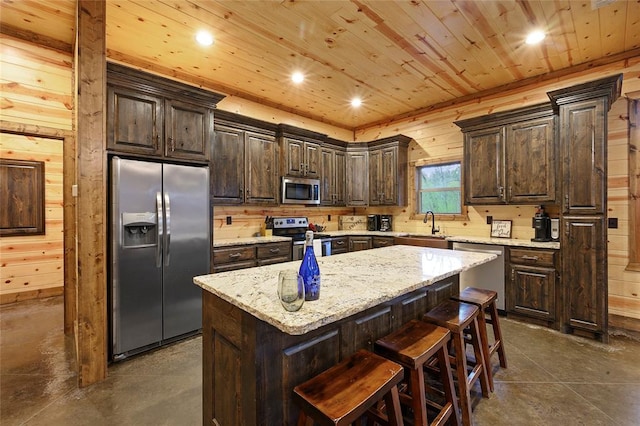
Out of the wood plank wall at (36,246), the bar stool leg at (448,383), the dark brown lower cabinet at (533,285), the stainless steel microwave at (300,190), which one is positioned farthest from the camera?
the stainless steel microwave at (300,190)

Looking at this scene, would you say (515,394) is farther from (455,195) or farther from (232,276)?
(455,195)

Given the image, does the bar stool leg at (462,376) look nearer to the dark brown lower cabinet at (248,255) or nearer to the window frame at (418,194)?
the dark brown lower cabinet at (248,255)

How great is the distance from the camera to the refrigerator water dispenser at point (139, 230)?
2.57 m

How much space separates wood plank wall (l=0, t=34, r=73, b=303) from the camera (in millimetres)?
3170

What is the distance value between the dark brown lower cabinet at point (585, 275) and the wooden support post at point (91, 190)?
14.2 feet

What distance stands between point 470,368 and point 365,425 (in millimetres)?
1103

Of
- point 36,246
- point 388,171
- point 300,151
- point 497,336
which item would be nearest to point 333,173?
point 300,151

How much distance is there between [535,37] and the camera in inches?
114

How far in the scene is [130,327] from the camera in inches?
102

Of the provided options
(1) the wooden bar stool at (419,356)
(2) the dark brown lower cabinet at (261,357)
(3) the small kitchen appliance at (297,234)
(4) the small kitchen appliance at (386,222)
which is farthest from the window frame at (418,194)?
(2) the dark brown lower cabinet at (261,357)

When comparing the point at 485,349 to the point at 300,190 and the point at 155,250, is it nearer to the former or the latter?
the point at 155,250

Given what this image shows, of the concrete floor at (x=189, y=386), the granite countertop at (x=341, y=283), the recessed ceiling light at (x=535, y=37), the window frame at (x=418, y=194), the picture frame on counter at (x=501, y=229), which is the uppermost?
the recessed ceiling light at (x=535, y=37)

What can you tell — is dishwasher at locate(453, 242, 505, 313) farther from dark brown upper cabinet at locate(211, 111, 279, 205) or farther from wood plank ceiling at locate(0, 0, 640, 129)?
dark brown upper cabinet at locate(211, 111, 279, 205)

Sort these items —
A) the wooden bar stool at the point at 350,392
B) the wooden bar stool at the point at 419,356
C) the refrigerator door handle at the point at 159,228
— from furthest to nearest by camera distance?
the refrigerator door handle at the point at 159,228
the wooden bar stool at the point at 419,356
the wooden bar stool at the point at 350,392
